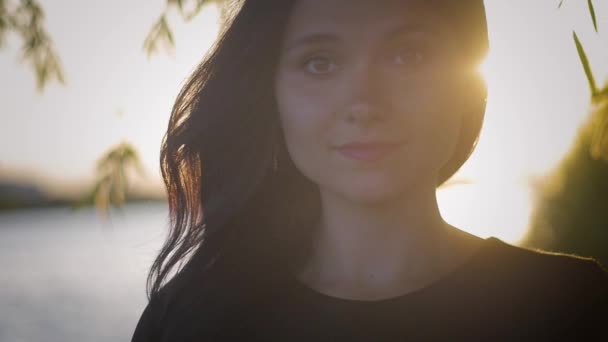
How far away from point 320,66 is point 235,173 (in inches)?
19.6

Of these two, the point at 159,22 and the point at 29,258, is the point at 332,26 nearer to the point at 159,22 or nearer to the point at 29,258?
the point at 159,22

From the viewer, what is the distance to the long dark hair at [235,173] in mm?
2086

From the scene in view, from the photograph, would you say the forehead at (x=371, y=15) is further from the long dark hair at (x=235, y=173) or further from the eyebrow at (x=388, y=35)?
the long dark hair at (x=235, y=173)

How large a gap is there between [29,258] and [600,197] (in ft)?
171

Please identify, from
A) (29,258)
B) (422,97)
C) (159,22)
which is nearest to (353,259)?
(422,97)

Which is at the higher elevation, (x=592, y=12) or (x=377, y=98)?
(x=592, y=12)

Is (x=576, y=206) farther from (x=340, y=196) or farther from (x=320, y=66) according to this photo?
(x=320, y=66)

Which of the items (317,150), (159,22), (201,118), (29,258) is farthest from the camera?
(29,258)

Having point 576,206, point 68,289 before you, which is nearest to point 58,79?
point 576,206

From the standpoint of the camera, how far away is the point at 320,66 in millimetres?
1816

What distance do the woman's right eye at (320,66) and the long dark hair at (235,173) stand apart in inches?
8.5

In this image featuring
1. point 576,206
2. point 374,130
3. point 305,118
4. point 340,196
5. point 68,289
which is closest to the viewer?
point 374,130

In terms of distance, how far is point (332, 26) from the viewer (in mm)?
1761

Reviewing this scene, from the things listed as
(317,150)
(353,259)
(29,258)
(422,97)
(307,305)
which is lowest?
(29,258)
